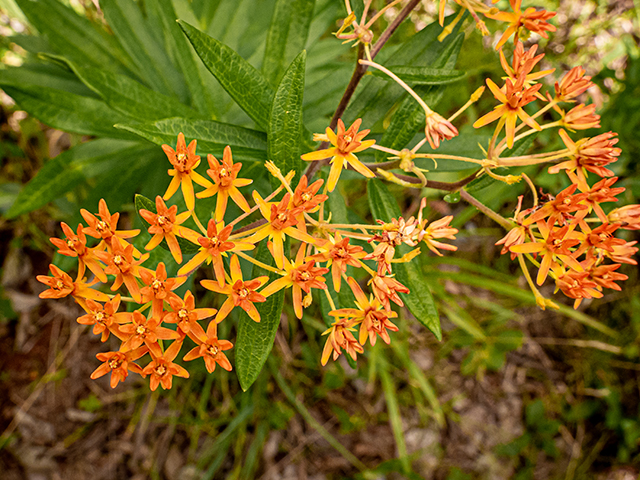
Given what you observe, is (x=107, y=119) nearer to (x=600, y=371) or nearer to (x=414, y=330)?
(x=414, y=330)

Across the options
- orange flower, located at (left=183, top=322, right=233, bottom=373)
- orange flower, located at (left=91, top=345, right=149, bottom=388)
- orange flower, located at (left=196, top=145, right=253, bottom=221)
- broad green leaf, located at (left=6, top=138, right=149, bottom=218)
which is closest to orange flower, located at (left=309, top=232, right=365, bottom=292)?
orange flower, located at (left=196, top=145, right=253, bottom=221)

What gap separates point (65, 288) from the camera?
127 centimetres

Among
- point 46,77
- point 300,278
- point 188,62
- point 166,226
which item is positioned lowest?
point 300,278

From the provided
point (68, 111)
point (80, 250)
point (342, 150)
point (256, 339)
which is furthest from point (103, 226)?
point (68, 111)

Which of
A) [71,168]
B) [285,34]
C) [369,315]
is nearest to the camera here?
Answer: [369,315]

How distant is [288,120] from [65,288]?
855mm

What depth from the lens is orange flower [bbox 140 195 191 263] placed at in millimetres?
1169

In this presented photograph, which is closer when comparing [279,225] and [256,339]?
[279,225]

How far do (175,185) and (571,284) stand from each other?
1195 mm

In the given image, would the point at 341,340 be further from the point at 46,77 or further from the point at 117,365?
the point at 46,77

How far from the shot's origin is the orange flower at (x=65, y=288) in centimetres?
124

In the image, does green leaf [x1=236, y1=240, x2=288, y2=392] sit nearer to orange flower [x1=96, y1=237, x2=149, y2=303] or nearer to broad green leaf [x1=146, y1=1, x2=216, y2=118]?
orange flower [x1=96, y1=237, x2=149, y2=303]

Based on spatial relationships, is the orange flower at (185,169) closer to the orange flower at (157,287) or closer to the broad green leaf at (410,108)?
the orange flower at (157,287)

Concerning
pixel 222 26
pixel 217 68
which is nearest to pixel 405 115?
pixel 217 68
